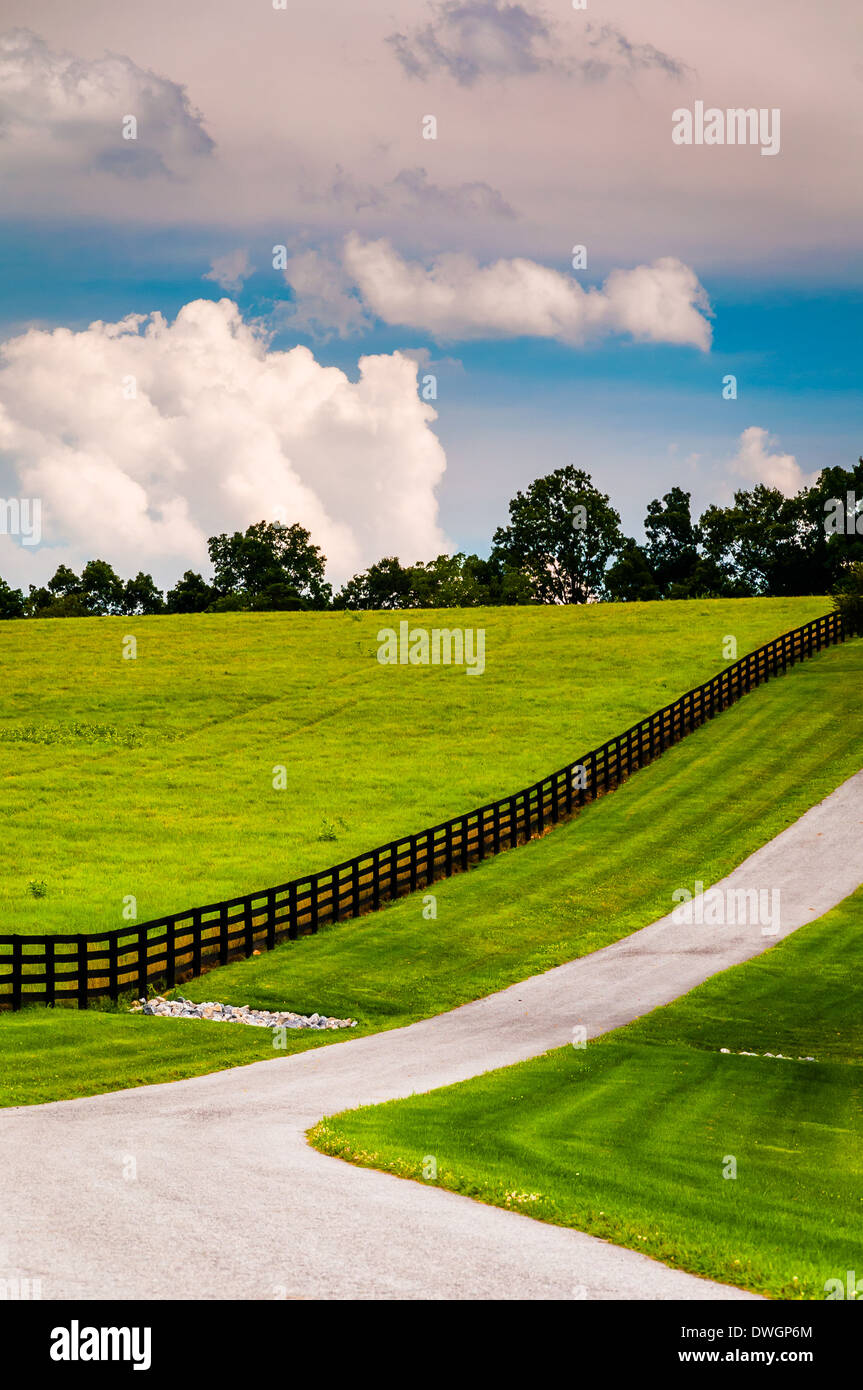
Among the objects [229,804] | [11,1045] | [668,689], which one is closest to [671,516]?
[668,689]

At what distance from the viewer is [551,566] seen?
447 feet

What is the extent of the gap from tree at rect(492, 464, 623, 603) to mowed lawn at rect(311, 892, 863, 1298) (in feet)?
365

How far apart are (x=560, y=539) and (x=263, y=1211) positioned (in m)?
128

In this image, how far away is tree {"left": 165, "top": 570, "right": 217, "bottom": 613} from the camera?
138750 millimetres

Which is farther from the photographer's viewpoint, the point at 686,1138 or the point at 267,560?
the point at 267,560

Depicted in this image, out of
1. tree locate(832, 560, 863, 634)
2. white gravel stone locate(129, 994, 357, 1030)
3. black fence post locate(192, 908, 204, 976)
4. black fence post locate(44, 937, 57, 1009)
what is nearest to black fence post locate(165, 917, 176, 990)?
black fence post locate(192, 908, 204, 976)

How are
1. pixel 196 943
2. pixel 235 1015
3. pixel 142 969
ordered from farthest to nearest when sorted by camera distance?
1. pixel 196 943
2. pixel 142 969
3. pixel 235 1015

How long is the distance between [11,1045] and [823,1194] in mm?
13131

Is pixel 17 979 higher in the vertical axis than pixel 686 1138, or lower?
higher

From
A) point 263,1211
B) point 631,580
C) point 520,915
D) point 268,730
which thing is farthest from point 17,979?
point 631,580

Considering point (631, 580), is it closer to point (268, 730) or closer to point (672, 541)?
point (672, 541)

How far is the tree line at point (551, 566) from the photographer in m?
121

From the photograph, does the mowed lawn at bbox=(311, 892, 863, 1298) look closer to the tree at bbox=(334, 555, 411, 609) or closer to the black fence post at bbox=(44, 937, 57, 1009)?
the black fence post at bbox=(44, 937, 57, 1009)
